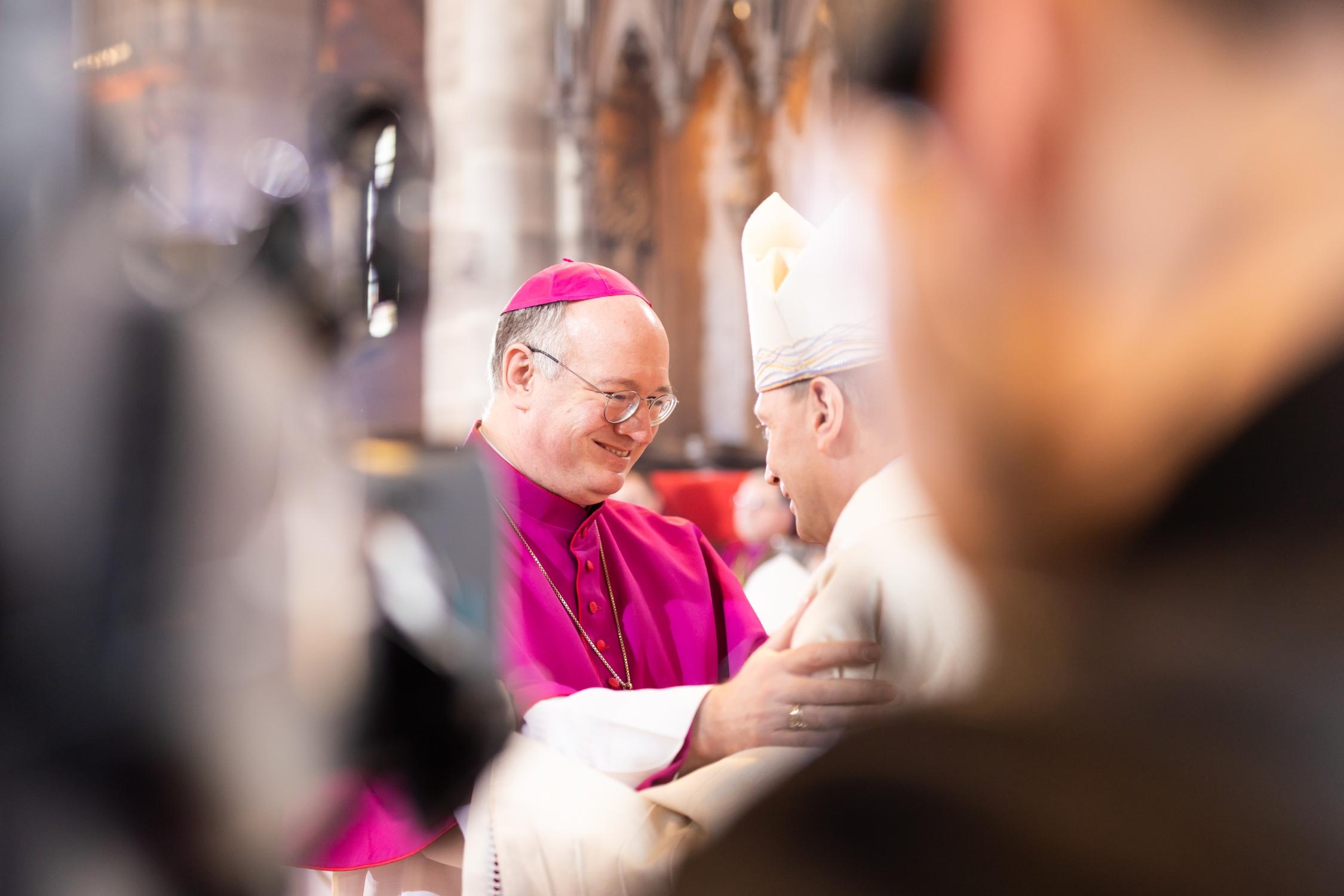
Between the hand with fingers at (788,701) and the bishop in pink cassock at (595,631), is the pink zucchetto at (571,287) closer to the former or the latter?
the bishop in pink cassock at (595,631)

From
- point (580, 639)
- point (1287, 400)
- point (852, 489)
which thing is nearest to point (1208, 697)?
point (1287, 400)

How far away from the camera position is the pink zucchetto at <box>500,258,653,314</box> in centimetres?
147

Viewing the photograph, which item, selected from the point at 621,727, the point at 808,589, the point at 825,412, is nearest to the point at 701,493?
the point at 621,727

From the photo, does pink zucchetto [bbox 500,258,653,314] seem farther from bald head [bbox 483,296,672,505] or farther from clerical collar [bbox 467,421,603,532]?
clerical collar [bbox 467,421,603,532]

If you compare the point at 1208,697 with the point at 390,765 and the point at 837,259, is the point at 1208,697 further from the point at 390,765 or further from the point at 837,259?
the point at 390,765

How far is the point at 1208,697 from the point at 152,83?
2.75ft

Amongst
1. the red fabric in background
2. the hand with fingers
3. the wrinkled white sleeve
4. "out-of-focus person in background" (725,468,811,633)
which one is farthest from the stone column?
the hand with fingers

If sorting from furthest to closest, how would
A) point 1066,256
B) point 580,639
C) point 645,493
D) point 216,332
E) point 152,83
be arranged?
point 645,493, point 580,639, point 152,83, point 216,332, point 1066,256

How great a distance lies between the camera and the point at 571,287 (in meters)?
1.49

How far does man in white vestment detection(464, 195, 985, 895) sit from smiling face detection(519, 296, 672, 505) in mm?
214

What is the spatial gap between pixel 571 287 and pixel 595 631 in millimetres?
491

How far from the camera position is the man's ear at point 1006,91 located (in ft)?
1.65

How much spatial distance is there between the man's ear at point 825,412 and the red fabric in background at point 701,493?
310cm

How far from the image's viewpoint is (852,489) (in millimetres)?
864
